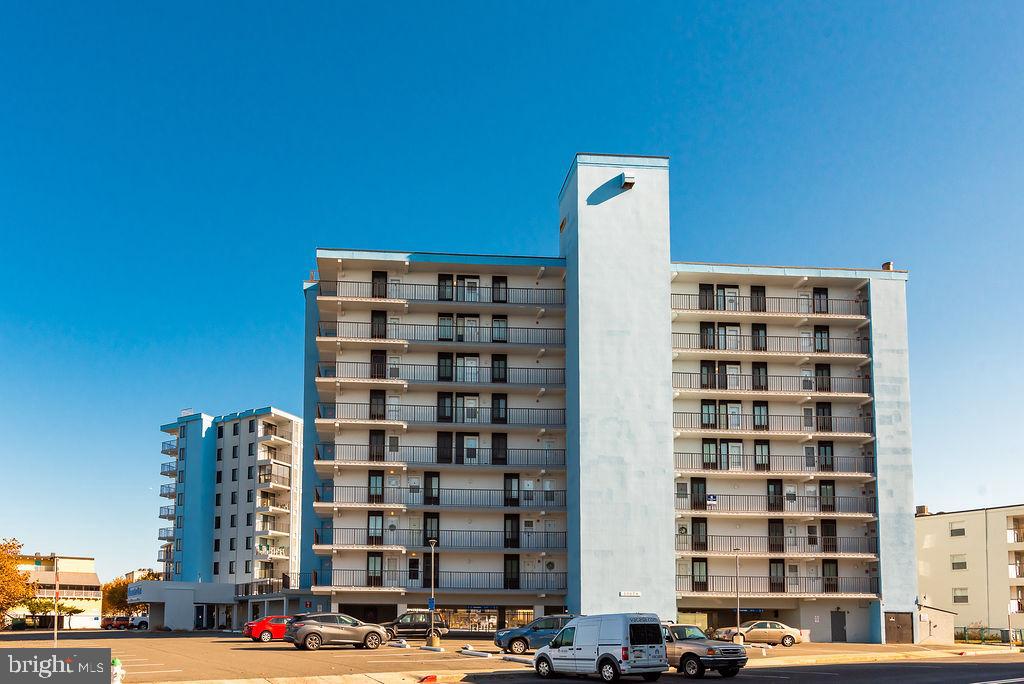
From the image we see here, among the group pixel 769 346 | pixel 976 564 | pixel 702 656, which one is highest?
pixel 769 346

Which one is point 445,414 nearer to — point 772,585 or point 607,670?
point 772,585

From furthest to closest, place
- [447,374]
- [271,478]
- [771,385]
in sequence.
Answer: [271,478] → [771,385] → [447,374]

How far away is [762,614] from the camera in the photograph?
6544 centimetres

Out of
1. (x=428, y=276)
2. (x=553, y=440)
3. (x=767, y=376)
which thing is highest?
(x=428, y=276)

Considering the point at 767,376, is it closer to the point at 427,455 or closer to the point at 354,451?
the point at 427,455

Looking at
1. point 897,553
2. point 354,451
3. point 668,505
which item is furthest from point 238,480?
point 897,553

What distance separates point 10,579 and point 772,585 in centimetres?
5405

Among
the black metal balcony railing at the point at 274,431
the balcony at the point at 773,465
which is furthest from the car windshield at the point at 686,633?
the black metal balcony railing at the point at 274,431

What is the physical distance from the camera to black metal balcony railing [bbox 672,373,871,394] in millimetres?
66688

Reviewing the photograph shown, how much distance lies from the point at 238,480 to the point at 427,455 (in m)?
49.4

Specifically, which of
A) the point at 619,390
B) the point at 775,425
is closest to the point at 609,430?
the point at 619,390

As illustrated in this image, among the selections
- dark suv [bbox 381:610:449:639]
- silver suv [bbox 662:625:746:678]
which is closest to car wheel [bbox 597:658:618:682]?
silver suv [bbox 662:625:746:678]

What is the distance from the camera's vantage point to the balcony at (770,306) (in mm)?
66688

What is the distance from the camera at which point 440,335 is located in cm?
6606
